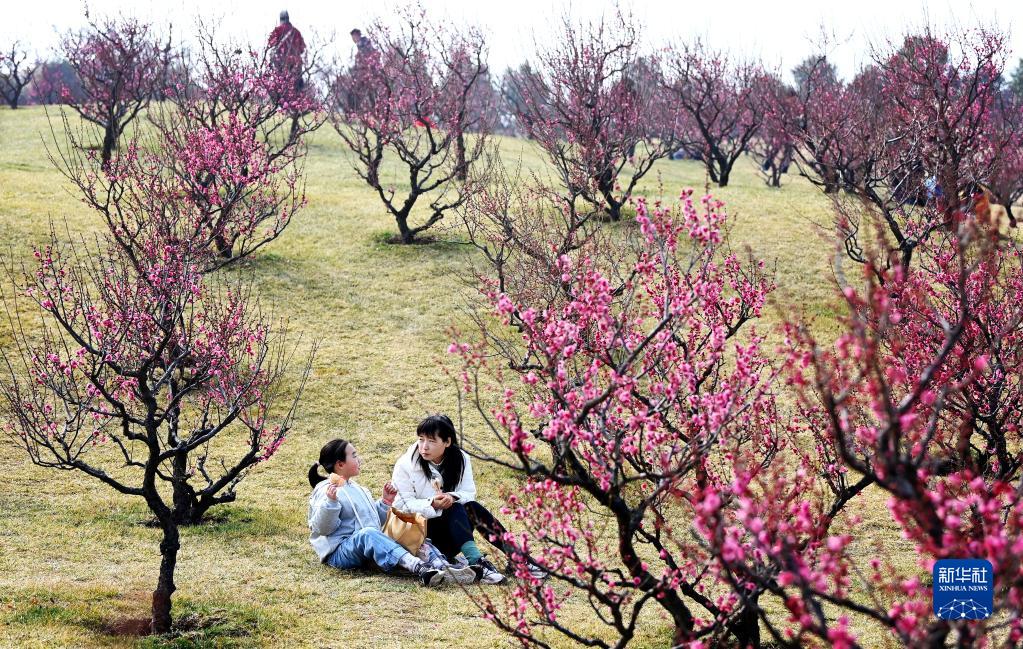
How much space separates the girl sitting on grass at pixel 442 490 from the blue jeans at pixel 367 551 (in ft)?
1.09

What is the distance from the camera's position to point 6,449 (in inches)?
509

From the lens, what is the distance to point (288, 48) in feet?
109

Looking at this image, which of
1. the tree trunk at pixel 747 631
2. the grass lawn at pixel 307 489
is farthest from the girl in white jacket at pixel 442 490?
the tree trunk at pixel 747 631

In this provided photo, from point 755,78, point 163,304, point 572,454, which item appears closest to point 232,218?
point 163,304

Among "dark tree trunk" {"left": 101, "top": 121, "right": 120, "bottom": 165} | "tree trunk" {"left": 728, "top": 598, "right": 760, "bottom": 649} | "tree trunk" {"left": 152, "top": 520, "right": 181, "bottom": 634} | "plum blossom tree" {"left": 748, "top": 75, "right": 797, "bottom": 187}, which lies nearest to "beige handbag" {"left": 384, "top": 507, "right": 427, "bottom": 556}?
"tree trunk" {"left": 152, "top": 520, "right": 181, "bottom": 634}

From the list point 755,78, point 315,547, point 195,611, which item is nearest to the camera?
point 195,611

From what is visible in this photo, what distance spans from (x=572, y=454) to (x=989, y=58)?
67.2 feet

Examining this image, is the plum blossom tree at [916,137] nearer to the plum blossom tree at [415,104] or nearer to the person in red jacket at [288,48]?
the plum blossom tree at [415,104]

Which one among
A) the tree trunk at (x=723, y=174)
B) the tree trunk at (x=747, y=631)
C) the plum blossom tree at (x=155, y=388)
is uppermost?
the tree trunk at (x=723, y=174)

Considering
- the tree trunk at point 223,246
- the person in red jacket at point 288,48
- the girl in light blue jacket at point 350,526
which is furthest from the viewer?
the person in red jacket at point 288,48

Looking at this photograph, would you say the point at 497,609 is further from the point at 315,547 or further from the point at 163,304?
the point at 163,304

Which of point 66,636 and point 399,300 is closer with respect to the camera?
point 66,636

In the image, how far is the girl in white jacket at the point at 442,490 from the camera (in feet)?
29.8

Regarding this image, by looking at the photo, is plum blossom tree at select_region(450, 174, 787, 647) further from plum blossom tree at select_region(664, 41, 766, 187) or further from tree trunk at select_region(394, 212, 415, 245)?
plum blossom tree at select_region(664, 41, 766, 187)
